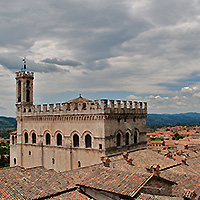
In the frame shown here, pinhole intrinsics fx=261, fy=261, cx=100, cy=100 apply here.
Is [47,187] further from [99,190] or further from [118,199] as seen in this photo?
[118,199]

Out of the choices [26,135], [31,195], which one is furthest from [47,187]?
[26,135]

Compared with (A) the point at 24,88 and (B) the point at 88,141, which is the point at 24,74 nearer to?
(A) the point at 24,88

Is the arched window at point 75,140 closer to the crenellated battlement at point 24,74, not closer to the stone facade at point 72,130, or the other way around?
the stone facade at point 72,130

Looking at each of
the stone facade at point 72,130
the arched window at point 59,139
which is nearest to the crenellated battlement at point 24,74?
the stone facade at point 72,130

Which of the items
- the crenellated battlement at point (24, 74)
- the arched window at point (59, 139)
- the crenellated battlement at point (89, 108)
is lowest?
the arched window at point (59, 139)

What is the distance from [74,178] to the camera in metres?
18.6

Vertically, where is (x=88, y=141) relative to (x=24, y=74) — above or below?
below

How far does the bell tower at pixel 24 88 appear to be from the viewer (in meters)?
36.9

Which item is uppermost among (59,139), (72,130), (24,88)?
(24,88)

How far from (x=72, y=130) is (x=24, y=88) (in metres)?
11.4

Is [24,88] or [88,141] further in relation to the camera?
[24,88]

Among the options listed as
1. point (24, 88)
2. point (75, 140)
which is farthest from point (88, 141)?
point (24, 88)

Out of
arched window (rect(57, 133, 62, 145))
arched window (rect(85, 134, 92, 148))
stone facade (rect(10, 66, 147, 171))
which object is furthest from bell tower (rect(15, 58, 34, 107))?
arched window (rect(85, 134, 92, 148))

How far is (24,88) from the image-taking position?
37.0 metres
